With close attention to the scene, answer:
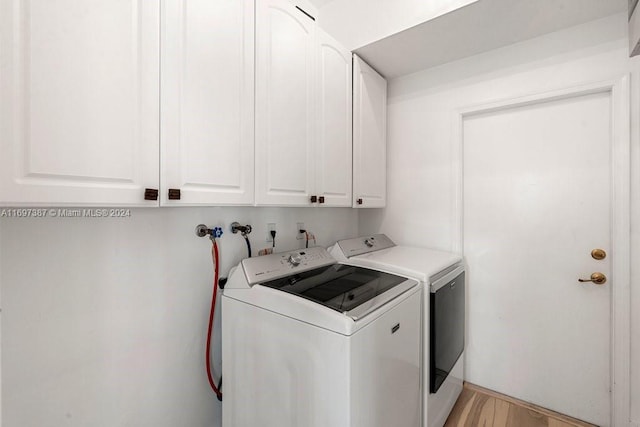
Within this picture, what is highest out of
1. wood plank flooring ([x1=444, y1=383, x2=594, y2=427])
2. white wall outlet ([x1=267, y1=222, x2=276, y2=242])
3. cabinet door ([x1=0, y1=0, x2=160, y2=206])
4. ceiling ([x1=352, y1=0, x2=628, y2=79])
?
ceiling ([x1=352, y1=0, x2=628, y2=79])

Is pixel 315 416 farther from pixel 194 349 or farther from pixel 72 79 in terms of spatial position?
pixel 72 79

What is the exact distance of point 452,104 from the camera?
2119mm

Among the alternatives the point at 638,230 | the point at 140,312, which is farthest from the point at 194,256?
the point at 638,230

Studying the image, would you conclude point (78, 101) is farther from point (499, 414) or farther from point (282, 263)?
point (499, 414)

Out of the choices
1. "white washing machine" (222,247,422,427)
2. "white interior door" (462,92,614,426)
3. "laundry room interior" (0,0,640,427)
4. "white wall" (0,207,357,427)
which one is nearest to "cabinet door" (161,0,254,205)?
"laundry room interior" (0,0,640,427)

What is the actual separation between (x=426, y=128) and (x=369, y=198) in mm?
759

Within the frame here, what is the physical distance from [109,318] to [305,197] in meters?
1.02

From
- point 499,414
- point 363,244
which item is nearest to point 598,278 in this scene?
point 499,414

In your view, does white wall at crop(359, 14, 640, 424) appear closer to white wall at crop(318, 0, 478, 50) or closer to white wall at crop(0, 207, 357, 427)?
white wall at crop(318, 0, 478, 50)

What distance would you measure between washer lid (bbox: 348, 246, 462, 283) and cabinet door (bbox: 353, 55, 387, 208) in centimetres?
39

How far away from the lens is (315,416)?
1025 millimetres

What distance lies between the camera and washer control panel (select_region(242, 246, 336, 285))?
1.33m

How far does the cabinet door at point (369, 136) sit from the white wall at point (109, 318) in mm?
938

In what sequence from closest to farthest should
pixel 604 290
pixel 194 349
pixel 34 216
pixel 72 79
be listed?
pixel 72 79 → pixel 34 216 → pixel 194 349 → pixel 604 290
